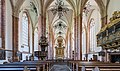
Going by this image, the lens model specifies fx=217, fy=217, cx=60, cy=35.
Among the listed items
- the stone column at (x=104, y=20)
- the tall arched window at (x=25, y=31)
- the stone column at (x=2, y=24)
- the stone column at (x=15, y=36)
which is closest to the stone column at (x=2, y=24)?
the stone column at (x=2, y=24)

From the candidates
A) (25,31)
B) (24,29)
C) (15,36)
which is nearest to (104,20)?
(15,36)

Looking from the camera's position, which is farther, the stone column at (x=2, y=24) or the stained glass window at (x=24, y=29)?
the stained glass window at (x=24, y=29)

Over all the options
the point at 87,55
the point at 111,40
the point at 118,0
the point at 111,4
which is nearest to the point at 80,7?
the point at 111,4

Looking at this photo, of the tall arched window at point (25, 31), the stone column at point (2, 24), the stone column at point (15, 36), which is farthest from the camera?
the tall arched window at point (25, 31)

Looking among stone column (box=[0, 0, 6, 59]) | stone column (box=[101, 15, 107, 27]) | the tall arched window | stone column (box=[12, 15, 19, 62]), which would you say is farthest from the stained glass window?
stone column (box=[101, 15, 107, 27])

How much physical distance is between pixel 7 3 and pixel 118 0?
9.77 meters

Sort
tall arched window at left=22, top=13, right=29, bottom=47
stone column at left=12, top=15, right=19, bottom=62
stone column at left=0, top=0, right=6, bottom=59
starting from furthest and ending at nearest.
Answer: tall arched window at left=22, top=13, right=29, bottom=47 → stone column at left=12, top=15, right=19, bottom=62 → stone column at left=0, top=0, right=6, bottom=59

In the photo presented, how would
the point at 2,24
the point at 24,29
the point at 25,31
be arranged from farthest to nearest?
the point at 25,31 → the point at 24,29 → the point at 2,24

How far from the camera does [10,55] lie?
2028 cm

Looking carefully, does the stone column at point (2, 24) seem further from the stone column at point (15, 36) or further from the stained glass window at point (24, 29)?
the stained glass window at point (24, 29)

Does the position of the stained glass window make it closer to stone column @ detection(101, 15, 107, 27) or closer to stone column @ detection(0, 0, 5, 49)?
stone column @ detection(0, 0, 5, 49)

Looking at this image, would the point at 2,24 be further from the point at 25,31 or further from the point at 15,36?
the point at 25,31

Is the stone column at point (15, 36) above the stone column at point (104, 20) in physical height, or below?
below

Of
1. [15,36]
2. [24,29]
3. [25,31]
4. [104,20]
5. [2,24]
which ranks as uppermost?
[104,20]
